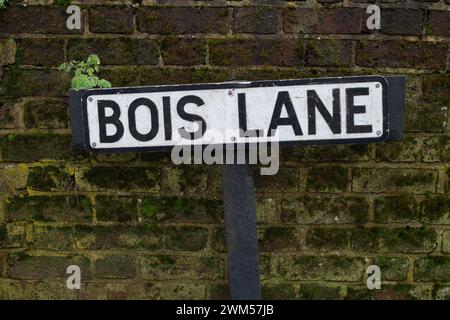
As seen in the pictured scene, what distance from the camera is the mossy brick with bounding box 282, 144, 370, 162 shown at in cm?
131

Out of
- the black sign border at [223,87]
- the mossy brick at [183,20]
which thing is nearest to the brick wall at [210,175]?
the mossy brick at [183,20]

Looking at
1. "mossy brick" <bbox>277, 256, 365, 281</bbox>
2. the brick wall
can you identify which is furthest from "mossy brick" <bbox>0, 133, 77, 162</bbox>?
"mossy brick" <bbox>277, 256, 365, 281</bbox>

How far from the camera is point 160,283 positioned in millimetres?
1385

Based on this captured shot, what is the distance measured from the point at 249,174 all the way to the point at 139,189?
1.51 feet

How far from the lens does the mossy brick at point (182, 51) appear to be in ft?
4.15

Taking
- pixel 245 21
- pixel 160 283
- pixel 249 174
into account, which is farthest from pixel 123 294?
pixel 245 21

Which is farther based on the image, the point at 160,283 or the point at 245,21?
the point at 160,283

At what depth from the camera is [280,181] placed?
1.32 metres

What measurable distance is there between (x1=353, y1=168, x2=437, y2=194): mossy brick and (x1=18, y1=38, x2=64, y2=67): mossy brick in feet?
2.94

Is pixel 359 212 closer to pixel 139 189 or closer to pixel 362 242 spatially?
pixel 362 242

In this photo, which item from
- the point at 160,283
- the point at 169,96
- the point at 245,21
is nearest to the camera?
the point at 169,96

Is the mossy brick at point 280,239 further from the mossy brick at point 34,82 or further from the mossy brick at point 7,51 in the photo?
the mossy brick at point 7,51

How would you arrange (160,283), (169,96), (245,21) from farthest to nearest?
1. (160,283)
2. (245,21)
3. (169,96)

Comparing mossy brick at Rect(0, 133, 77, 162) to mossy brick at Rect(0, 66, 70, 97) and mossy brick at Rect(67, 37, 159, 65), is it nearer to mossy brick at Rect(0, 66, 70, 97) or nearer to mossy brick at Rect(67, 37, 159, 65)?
mossy brick at Rect(0, 66, 70, 97)
